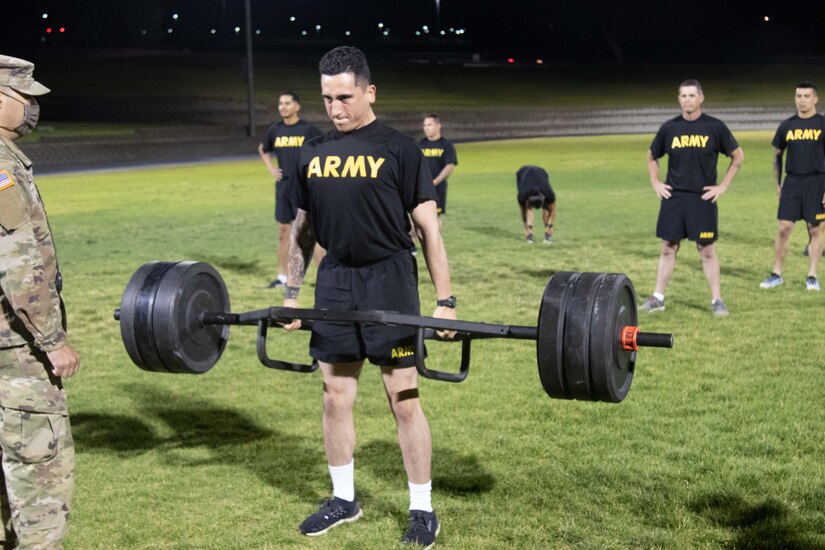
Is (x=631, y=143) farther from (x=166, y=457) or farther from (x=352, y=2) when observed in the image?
(x=352, y=2)

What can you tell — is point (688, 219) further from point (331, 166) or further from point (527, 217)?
point (331, 166)

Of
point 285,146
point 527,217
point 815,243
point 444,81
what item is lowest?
point 527,217

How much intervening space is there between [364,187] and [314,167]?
24 centimetres

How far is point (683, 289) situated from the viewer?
9.63 meters

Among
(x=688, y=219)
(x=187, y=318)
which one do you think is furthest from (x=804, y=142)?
(x=187, y=318)

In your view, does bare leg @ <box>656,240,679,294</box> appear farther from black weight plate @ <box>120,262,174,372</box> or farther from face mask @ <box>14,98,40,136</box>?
face mask @ <box>14,98,40,136</box>

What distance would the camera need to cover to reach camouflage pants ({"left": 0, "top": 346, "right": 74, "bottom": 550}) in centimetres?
350

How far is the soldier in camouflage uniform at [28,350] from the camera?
3363mm

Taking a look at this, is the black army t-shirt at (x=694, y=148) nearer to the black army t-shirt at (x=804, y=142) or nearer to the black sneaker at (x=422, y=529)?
the black army t-shirt at (x=804, y=142)

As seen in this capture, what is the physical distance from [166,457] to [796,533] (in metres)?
3.15

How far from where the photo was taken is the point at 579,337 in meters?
3.52

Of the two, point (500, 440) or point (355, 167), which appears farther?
point (500, 440)

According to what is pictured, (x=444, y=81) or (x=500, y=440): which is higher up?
(x=444, y=81)

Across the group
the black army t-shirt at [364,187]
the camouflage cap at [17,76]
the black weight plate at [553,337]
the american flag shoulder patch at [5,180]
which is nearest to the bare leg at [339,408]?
the black army t-shirt at [364,187]
